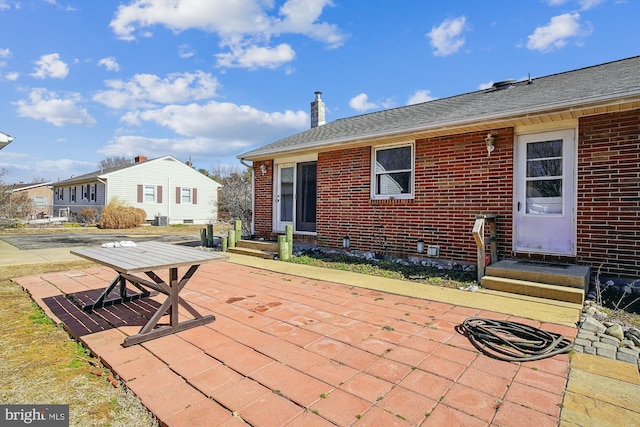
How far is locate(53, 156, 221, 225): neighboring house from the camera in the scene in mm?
22703

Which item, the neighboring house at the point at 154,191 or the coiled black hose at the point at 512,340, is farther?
the neighboring house at the point at 154,191

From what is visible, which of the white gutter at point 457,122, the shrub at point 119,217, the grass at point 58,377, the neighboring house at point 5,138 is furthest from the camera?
the shrub at point 119,217

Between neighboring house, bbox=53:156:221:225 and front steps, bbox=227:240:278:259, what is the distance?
53.5 ft

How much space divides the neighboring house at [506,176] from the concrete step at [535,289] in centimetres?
118

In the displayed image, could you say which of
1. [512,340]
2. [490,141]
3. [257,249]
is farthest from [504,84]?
[257,249]

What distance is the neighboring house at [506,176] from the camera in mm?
4656

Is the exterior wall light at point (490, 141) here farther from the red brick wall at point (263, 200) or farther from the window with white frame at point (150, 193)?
the window with white frame at point (150, 193)

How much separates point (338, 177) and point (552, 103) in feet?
14.6

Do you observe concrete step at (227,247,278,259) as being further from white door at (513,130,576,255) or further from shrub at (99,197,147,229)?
shrub at (99,197,147,229)

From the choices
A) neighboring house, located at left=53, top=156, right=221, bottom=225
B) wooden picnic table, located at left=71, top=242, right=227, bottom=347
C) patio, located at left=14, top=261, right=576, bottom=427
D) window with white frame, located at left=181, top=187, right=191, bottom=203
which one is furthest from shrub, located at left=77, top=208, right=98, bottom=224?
wooden picnic table, located at left=71, top=242, right=227, bottom=347

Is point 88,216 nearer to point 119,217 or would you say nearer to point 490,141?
point 119,217

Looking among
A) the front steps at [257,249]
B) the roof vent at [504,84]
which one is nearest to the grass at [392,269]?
the front steps at [257,249]

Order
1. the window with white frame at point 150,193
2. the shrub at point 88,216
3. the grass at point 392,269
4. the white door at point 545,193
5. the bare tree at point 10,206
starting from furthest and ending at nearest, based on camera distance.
A: 1. the window with white frame at point 150,193
2. the shrub at point 88,216
3. the bare tree at point 10,206
4. the grass at point 392,269
5. the white door at point 545,193

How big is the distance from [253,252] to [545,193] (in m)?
6.40
